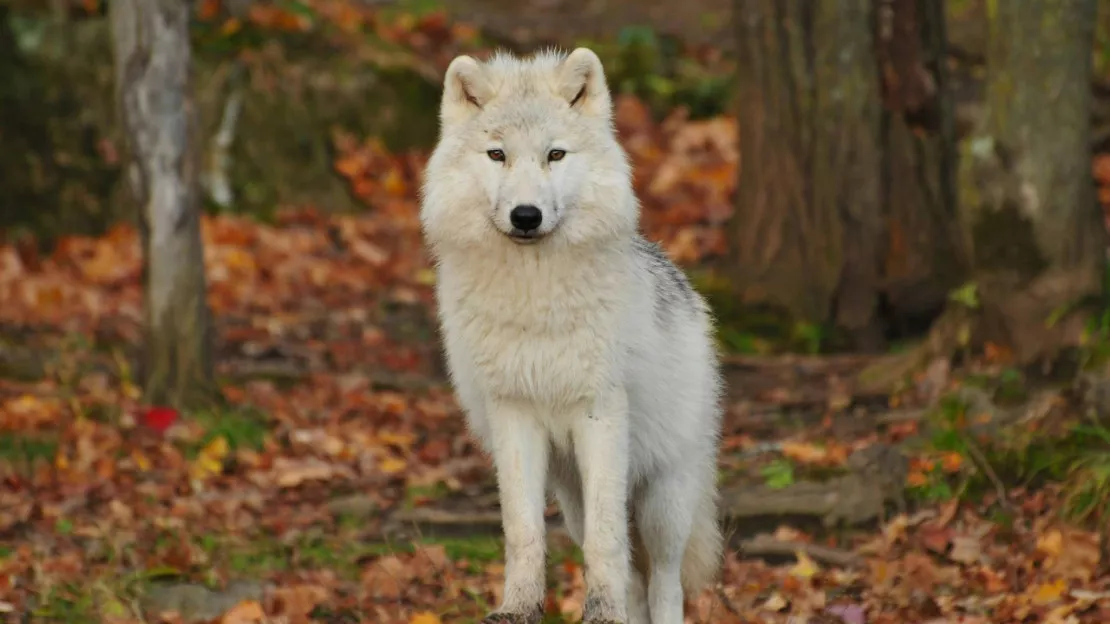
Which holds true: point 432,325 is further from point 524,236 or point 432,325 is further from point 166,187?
point 524,236

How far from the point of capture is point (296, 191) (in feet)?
46.8

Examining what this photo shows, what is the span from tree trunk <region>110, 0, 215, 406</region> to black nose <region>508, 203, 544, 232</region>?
482 cm

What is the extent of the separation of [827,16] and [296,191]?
5.64 metres

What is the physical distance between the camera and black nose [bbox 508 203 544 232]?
17.4 feet

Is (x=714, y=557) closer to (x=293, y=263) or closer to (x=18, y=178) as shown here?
(x=293, y=263)

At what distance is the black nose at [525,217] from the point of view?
5.30 metres

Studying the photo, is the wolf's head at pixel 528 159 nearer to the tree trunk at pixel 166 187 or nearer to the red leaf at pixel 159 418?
the red leaf at pixel 159 418

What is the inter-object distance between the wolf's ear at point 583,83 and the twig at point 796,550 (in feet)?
8.37

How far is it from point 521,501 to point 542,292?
764 mm

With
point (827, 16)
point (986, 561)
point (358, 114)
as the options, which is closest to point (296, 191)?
point (358, 114)

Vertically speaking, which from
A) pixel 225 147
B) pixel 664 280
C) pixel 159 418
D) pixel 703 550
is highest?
pixel 225 147

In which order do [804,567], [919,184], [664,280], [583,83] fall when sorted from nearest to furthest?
[583,83]
[664,280]
[804,567]
[919,184]

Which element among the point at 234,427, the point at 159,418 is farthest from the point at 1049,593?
the point at 159,418

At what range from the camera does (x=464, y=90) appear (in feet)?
18.6
